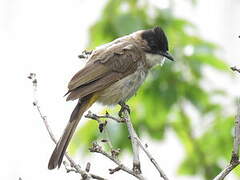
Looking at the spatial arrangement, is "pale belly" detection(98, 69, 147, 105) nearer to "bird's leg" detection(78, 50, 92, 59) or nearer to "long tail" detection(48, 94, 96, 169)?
"long tail" detection(48, 94, 96, 169)

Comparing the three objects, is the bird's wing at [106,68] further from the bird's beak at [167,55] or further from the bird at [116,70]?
the bird's beak at [167,55]

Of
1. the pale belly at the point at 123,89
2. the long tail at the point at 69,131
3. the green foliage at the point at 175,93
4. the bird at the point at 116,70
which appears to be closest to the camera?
the long tail at the point at 69,131

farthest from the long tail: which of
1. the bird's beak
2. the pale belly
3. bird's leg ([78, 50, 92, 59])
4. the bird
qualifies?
the bird's beak

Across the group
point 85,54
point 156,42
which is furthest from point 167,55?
point 85,54

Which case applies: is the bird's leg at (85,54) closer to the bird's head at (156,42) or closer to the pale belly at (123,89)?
the pale belly at (123,89)

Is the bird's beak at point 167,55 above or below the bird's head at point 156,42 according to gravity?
below

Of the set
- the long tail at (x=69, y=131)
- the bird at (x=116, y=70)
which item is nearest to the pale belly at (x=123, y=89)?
the bird at (x=116, y=70)

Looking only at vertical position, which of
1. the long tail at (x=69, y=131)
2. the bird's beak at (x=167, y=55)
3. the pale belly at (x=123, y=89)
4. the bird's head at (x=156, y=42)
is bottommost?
the long tail at (x=69, y=131)

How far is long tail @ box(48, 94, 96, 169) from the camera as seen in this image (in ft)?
11.2

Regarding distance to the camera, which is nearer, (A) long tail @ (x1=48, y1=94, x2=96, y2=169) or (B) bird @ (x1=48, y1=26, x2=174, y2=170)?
(A) long tail @ (x1=48, y1=94, x2=96, y2=169)

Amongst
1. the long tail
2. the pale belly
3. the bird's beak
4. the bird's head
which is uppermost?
the bird's head

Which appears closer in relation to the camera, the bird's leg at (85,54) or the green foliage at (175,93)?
the bird's leg at (85,54)

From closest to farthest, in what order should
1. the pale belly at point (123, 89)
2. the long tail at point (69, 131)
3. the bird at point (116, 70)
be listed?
the long tail at point (69, 131) < the bird at point (116, 70) < the pale belly at point (123, 89)

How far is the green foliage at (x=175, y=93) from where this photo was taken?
4.49 meters
